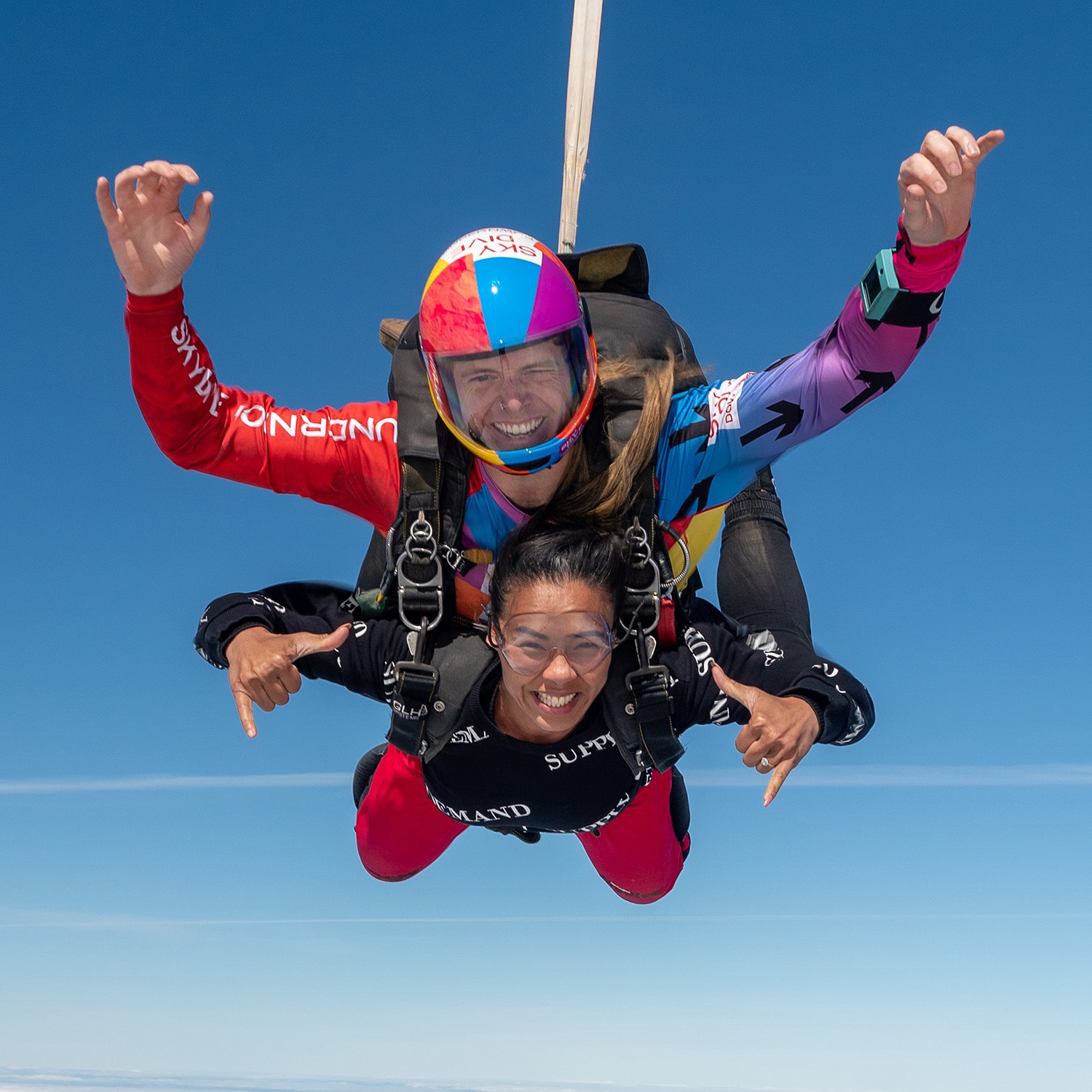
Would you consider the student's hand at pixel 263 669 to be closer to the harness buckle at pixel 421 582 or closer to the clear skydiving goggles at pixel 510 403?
the harness buckle at pixel 421 582

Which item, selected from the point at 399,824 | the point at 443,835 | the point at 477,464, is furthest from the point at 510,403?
the point at 443,835

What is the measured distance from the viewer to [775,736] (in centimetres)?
328

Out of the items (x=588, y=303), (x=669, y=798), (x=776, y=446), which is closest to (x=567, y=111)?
(x=588, y=303)

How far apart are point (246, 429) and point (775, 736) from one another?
1.65 m

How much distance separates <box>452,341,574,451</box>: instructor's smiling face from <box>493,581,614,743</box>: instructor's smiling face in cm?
41

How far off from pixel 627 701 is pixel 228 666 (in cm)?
105

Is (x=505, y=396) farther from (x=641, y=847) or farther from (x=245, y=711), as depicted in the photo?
(x=641, y=847)

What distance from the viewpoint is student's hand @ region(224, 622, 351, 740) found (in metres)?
3.30

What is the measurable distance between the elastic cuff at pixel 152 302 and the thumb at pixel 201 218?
14cm

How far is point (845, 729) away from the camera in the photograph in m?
3.54

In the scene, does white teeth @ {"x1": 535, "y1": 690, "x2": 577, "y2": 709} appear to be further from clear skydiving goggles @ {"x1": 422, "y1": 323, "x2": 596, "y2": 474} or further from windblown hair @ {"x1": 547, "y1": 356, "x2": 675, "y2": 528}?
clear skydiving goggles @ {"x1": 422, "y1": 323, "x2": 596, "y2": 474}

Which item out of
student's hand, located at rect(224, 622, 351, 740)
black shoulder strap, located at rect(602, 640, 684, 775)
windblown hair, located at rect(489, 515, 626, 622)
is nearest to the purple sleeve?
windblown hair, located at rect(489, 515, 626, 622)

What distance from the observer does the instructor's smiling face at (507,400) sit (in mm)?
3541

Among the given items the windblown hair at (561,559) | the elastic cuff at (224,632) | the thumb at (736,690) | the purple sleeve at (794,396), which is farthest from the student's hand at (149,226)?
the thumb at (736,690)
